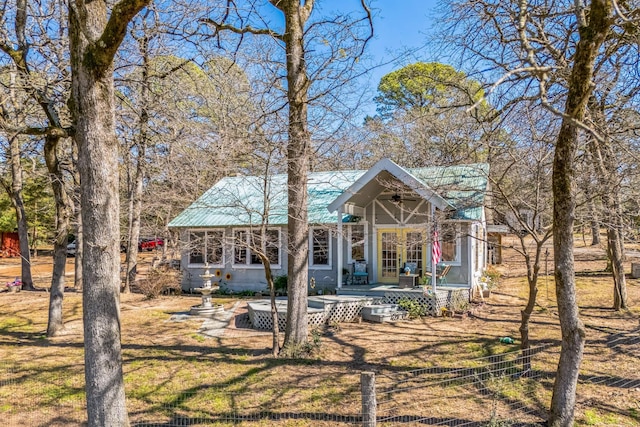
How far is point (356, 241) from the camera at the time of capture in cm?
1638

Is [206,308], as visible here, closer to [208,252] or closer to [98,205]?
[208,252]

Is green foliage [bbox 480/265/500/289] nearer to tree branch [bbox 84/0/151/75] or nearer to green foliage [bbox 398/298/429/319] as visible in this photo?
green foliage [bbox 398/298/429/319]

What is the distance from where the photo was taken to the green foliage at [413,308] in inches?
508

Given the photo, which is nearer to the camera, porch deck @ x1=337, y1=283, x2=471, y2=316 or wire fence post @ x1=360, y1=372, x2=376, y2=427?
wire fence post @ x1=360, y1=372, x2=376, y2=427

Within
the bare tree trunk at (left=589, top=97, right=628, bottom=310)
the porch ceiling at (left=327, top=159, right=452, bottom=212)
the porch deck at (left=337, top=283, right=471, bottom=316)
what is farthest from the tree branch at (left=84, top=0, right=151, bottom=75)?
the porch deck at (left=337, top=283, right=471, bottom=316)

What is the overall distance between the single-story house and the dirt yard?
243 centimetres

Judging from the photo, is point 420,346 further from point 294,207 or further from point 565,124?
point 565,124

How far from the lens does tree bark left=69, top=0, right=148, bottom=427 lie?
182 inches

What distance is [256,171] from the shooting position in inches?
443

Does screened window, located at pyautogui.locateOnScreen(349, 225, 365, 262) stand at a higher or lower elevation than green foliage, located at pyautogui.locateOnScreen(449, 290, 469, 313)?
higher

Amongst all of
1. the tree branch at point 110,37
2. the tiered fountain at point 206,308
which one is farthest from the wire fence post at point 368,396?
the tiered fountain at point 206,308

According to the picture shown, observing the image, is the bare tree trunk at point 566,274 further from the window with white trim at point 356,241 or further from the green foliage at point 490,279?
the green foliage at point 490,279

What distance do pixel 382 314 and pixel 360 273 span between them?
3105 mm

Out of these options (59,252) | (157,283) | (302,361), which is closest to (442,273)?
(302,361)
